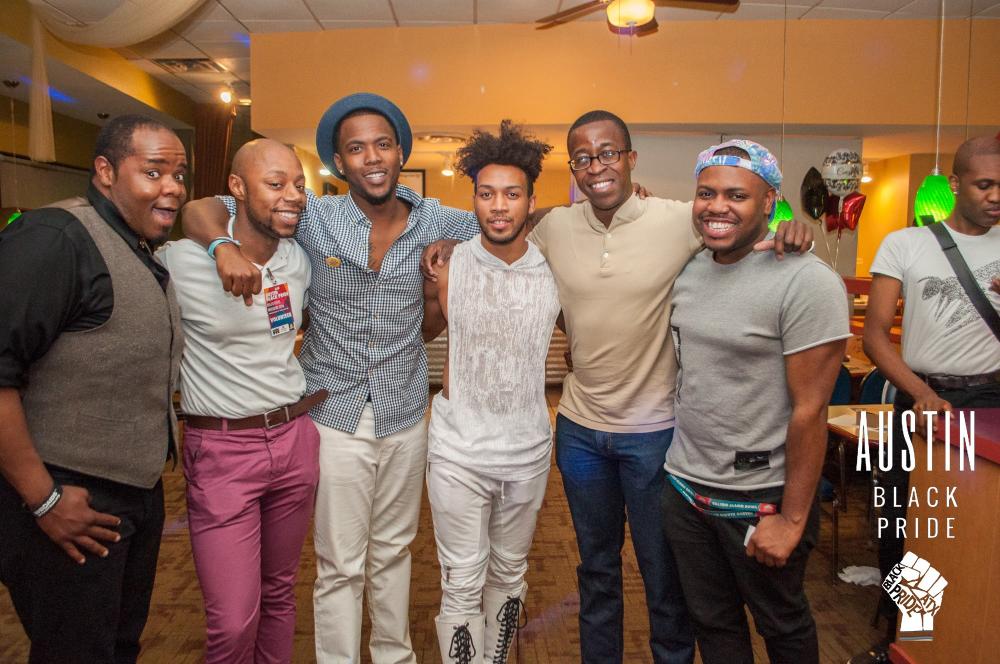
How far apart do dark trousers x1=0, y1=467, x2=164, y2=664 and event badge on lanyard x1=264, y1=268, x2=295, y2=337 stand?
0.55 metres

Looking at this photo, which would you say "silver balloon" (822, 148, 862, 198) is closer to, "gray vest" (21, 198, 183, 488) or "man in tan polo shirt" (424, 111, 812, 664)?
"man in tan polo shirt" (424, 111, 812, 664)

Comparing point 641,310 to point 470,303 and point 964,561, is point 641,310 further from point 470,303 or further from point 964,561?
point 964,561

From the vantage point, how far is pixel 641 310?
2012mm

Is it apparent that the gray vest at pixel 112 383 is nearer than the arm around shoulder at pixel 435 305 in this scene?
Yes

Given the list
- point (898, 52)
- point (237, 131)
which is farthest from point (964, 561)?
point (237, 131)

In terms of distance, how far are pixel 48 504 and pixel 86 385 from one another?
26cm

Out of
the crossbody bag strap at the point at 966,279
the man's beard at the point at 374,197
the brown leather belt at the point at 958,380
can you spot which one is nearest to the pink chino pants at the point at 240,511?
the man's beard at the point at 374,197

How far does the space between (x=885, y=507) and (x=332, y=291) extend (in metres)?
2.35

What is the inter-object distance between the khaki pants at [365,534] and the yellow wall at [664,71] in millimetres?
5768

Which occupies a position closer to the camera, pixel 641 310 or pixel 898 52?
pixel 641 310

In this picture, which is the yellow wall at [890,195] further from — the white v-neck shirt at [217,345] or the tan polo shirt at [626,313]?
the white v-neck shirt at [217,345]

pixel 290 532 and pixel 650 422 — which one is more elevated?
pixel 650 422

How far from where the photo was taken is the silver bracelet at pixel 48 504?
1.46m

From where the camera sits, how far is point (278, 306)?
194cm
